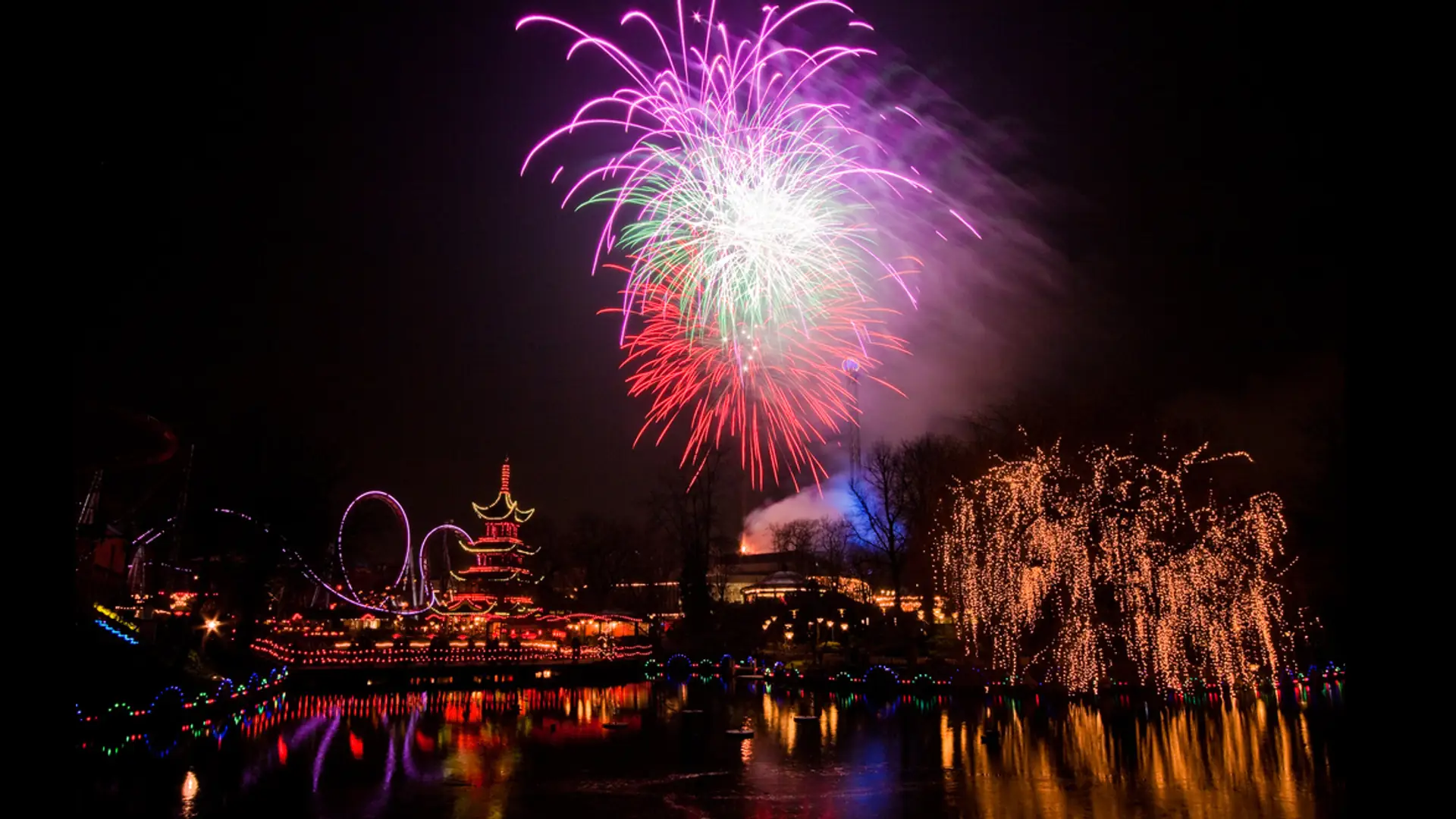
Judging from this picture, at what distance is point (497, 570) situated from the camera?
51062mm

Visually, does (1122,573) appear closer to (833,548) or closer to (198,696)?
(198,696)

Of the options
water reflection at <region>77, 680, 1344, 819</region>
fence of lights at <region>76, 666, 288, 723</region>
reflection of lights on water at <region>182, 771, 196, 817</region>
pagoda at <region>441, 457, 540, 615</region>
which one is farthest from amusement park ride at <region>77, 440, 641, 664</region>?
reflection of lights on water at <region>182, 771, 196, 817</region>

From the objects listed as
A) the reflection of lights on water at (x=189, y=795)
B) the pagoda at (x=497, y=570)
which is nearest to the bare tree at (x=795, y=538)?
the pagoda at (x=497, y=570)

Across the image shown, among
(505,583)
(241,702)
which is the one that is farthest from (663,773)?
(505,583)

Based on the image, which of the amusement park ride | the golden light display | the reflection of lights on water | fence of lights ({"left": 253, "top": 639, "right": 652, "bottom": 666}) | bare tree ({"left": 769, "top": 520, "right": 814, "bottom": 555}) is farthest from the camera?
bare tree ({"left": 769, "top": 520, "right": 814, "bottom": 555})

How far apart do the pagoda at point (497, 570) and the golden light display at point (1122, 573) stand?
100 ft

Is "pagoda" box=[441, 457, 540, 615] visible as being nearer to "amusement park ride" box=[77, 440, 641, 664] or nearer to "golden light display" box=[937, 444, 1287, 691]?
"amusement park ride" box=[77, 440, 641, 664]

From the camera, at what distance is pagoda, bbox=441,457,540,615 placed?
50500 millimetres

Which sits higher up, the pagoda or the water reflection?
the pagoda

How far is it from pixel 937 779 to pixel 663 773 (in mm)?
3926

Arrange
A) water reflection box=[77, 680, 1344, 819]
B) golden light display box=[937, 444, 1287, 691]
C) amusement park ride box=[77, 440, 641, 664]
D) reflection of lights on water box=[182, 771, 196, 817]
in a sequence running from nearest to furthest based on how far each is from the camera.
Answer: reflection of lights on water box=[182, 771, 196, 817]
water reflection box=[77, 680, 1344, 819]
golden light display box=[937, 444, 1287, 691]
amusement park ride box=[77, 440, 641, 664]

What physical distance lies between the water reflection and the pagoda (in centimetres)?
2685

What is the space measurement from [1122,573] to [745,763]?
15.8 m

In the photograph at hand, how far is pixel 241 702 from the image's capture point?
21781mm
